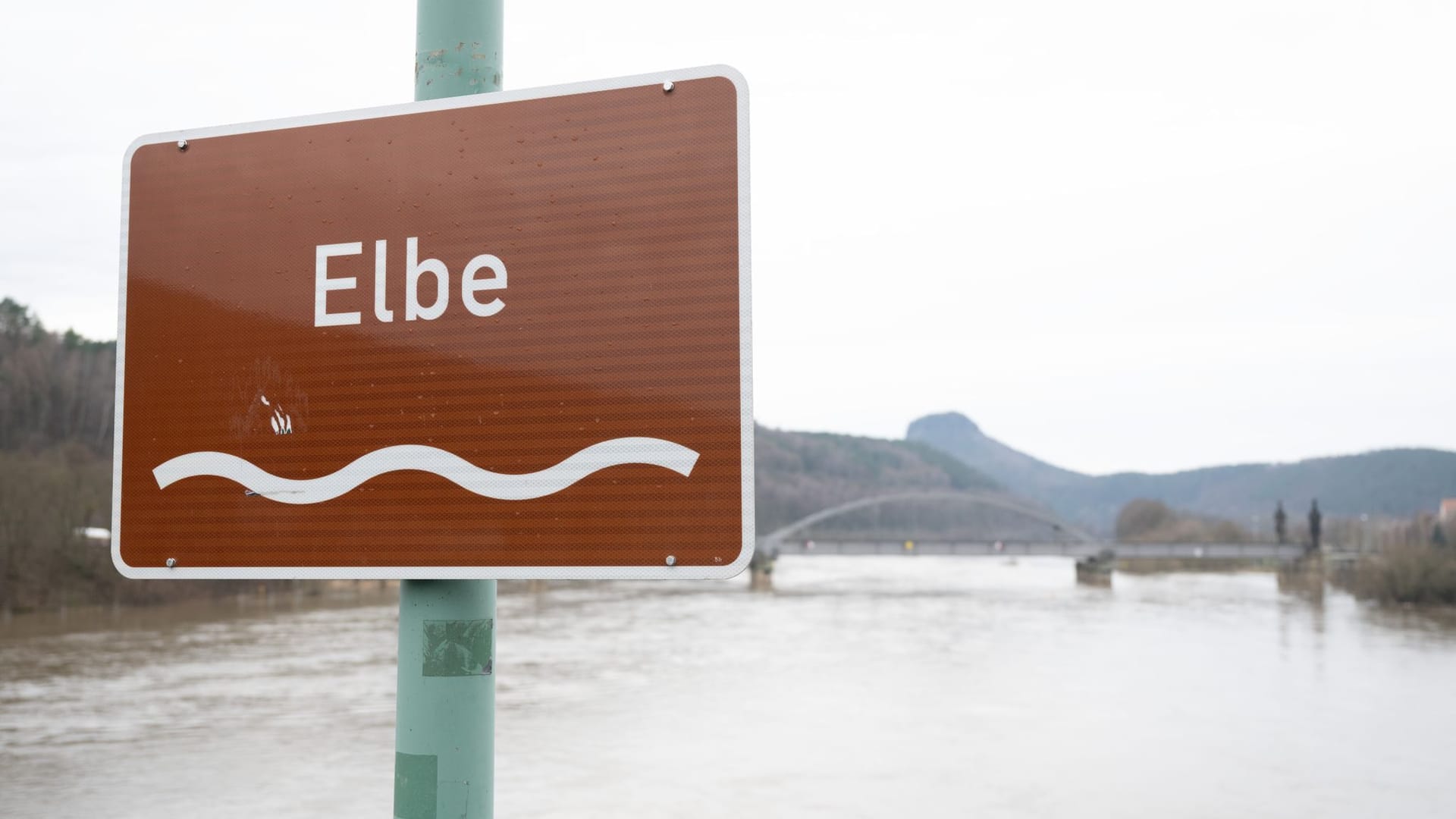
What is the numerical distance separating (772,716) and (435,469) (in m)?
27.5

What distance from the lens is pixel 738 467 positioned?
1527 mm

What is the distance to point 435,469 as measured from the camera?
165 cm

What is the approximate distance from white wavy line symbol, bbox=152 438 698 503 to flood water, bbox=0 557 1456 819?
421 inches

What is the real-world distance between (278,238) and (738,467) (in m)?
0.84

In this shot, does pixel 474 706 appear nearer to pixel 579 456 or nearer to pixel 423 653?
pixel 423 653

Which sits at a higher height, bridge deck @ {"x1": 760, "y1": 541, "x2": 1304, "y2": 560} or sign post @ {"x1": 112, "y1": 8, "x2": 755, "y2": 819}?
sign post @ {"x1": 112, "y1": 8, "x2": 755, "y2": 819}

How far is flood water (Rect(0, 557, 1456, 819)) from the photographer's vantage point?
19.3 metres

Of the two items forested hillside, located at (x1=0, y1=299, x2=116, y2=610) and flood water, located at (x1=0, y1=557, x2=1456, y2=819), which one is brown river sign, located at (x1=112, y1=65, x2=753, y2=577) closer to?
flood water, located at (x1=0, y1=557, x2=1456, y2=819)

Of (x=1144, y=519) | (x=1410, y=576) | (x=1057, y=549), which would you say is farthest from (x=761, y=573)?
(x=1144, y=519)

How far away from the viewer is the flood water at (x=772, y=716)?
19281mm

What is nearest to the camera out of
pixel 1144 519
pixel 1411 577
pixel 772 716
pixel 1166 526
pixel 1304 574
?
pixel 772 716

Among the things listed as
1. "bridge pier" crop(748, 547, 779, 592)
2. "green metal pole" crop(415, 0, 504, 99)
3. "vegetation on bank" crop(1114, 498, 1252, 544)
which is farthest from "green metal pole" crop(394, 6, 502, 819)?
"vegetation on bank" crop(1114, 498, 1252, 544)

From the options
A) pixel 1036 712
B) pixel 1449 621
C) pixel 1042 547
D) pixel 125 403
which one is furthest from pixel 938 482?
pixel 125 403

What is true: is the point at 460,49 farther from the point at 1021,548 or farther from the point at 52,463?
the point at 1021,548
